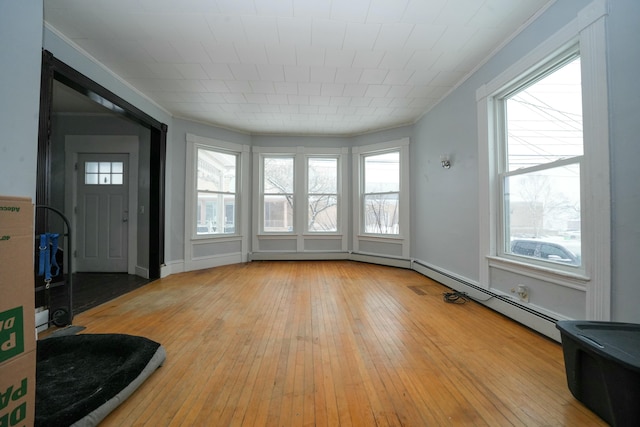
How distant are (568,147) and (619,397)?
1729 mm

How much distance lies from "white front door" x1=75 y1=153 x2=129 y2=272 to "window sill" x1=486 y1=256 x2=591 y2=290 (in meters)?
5.36

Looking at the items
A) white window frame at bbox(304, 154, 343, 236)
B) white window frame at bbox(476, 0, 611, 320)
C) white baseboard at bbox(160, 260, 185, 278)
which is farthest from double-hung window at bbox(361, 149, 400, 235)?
white baseboard at bbox(160, 260, 185, 278)

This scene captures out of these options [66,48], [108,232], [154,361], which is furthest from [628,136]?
[108,232]

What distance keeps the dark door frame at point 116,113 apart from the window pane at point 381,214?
3743 millimetres

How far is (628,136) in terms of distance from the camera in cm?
157

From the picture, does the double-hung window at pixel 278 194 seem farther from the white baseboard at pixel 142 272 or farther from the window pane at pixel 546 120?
the window pane at pixel 546 120

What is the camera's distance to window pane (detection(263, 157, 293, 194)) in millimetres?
5512

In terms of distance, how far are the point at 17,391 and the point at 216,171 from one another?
445 centimetres

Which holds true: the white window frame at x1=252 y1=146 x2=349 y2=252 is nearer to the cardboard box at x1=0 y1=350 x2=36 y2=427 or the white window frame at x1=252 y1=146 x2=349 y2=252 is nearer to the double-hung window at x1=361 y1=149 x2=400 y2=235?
the double-hung window at x1=361 y1=149 x2=400 y2=235

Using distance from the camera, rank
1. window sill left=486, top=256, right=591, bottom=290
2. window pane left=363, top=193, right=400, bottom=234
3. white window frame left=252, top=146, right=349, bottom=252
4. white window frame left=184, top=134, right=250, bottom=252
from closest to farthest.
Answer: window sill left=486, top=256, right=591, bottom=290
white window frame left=184, top=134, right=250, bottom=252
window pane left=363, top=193, right=400, bottom=234
white window frame left=252, top=146, right=349, bottom=252

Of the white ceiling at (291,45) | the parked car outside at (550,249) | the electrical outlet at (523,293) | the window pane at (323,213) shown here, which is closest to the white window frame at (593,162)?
the parked car outside at (550,249)

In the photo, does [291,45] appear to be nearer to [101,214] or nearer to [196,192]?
[196,192]

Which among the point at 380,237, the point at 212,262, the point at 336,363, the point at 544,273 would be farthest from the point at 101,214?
the point at 544,273

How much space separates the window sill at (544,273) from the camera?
1.84 m
